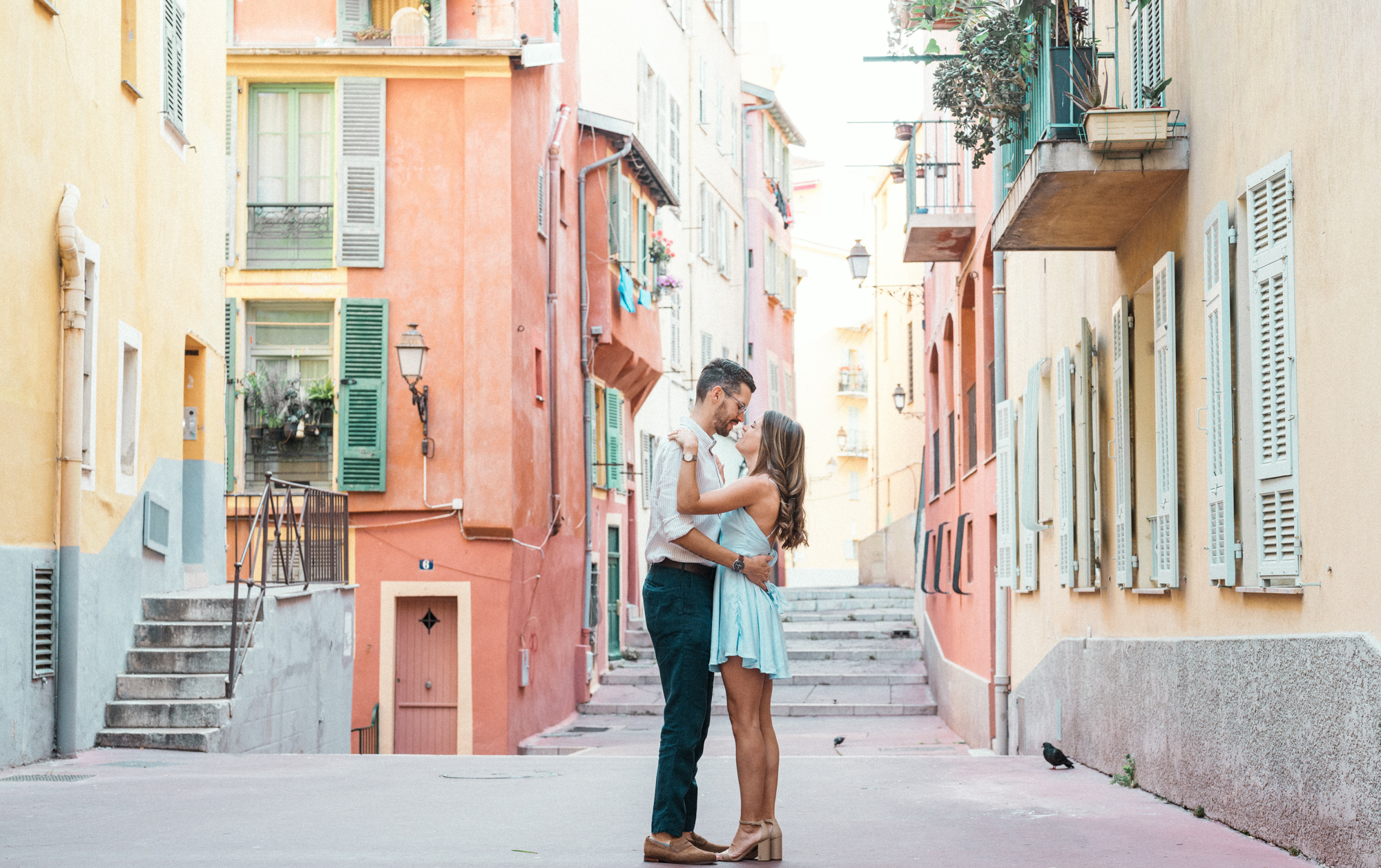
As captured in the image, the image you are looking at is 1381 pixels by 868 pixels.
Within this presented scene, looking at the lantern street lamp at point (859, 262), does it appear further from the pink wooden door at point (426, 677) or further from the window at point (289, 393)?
the pink wooden door at point (426, 677)

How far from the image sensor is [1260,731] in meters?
7.26

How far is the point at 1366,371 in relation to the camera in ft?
20.3

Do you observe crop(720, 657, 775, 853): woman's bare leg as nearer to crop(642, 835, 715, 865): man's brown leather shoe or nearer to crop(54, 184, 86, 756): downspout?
crop(642, 835, 715, 865): man's brown leather shoe

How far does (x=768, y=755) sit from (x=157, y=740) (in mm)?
7320

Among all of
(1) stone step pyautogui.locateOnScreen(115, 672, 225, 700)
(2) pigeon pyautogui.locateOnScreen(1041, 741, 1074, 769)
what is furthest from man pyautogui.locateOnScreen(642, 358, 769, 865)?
(1) stone step pyautogui.locateOnScreen(115, 672, 225, 700)

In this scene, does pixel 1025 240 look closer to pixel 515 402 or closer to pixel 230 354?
pixel 515 402

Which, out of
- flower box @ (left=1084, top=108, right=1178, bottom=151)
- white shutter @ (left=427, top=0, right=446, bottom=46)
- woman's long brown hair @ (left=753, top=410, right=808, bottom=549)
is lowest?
→ woman's long brown hair @ (left=753, top=410, right=808, bottom=549)

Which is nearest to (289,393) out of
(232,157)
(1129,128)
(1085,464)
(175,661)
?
(232,157)

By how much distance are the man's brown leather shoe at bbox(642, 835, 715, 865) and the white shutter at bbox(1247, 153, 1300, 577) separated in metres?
2.88

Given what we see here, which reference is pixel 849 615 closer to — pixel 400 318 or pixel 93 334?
pixel 400 318

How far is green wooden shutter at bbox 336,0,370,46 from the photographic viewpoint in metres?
21.0

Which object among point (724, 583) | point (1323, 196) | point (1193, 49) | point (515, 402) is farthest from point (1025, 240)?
point (515, 402)

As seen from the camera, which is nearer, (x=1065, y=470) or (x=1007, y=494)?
(x=1065, y=470)

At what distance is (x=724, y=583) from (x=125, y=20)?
32.0ft
